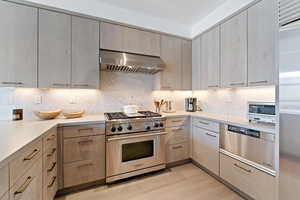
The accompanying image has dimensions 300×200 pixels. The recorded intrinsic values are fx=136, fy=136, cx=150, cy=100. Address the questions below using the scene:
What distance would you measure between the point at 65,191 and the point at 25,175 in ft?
3.37

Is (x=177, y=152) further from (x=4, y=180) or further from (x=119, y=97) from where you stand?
(x=4, y=180)

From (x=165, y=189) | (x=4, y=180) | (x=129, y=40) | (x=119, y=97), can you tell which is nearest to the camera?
(x=4, y=180)

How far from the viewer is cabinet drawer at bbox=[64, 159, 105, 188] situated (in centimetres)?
170

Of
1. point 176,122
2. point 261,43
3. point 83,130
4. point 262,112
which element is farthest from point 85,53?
point 262,112

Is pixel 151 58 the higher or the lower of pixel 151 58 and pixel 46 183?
the higher

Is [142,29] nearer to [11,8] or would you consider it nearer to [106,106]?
[106,106]

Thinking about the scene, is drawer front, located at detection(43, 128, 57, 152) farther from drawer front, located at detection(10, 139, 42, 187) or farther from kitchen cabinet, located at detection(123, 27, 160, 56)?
kitchen cabinet, located at detection(123, 27, 160, 56)

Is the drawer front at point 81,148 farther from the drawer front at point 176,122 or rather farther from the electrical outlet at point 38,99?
the drawer front at point 176,122

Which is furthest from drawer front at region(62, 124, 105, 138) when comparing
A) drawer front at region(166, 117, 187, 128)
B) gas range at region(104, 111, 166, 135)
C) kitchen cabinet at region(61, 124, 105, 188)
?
drawer front at region(166, 117, 187, 128)

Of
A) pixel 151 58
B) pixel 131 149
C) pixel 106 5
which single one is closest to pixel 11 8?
pixel 106 5

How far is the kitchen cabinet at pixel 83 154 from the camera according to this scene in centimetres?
169

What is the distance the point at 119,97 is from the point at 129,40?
102 cm

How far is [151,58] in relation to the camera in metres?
2.38

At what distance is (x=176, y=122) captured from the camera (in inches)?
94.2
